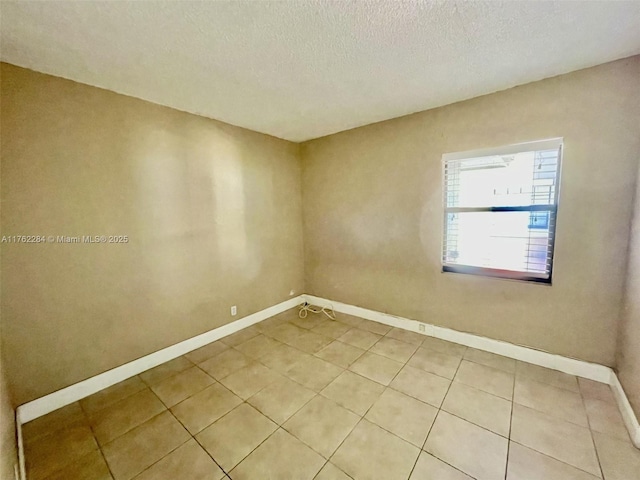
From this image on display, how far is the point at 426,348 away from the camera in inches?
105

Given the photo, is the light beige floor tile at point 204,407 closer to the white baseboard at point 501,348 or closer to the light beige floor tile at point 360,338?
the light beige floor tile at point 360,338

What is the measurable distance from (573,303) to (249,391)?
110 inches

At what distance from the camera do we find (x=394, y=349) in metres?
2.68

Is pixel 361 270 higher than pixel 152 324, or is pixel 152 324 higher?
pixel 361 270

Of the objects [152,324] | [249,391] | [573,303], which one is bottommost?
[249,391]

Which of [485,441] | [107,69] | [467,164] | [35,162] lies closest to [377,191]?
[467,164]

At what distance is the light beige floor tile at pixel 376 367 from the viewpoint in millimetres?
2244

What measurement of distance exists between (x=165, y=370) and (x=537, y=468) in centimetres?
288

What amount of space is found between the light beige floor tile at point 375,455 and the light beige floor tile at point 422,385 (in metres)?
0.47

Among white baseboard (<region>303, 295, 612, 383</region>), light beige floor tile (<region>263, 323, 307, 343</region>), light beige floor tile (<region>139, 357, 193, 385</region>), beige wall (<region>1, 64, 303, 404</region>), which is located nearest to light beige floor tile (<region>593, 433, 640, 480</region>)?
white baseboard (<region>303, 295, 612, 383</region>)

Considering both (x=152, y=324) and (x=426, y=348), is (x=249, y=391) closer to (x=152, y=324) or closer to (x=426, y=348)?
(x=152, y=324)

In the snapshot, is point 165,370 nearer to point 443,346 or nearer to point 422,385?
point 422,385

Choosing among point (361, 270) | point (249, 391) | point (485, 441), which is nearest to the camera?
point (485, 441)

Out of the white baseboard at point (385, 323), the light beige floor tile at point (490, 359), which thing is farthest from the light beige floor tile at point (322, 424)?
the white baseboard at point (385, 323)
